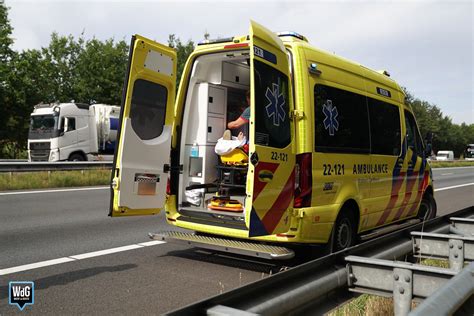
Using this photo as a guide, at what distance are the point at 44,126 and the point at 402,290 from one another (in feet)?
77.2

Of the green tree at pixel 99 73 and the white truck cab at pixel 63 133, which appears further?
the green tree at pixel 99 73

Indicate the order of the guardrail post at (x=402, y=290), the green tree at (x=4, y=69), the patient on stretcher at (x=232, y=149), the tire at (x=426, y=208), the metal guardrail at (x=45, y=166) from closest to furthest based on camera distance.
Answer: the guardrail post at (x=402, y=290) < the patient on stretcher at (x=232, y=149) < the tire at (x=426, y=208) < the metal guardrail at (x=45, y=166) < the green tree at (x=4, y=69)

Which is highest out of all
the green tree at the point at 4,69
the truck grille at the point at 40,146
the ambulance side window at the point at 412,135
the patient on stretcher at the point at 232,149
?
the green tree at the point at 4,69

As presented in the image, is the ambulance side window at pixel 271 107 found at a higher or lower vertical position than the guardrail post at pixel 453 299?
higher

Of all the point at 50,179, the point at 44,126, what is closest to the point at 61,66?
the point at 44,126

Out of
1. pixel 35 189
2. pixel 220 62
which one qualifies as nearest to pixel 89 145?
pixel 35 189

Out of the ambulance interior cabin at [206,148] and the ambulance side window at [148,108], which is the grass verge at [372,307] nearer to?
the ambulance interior cabin at [206,148]

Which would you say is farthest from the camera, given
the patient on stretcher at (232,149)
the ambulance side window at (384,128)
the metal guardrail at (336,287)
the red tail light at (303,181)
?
the ambulance side window at (384,128)

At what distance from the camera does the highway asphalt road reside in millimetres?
4578

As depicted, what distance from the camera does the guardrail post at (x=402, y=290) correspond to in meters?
2.72

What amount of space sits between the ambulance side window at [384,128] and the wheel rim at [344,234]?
1.21 meters

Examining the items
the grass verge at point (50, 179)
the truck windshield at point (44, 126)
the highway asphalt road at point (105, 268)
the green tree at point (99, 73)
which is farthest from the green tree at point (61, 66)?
the highway asphalt road at point (105, 268)

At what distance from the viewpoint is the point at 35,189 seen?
14.3 meters

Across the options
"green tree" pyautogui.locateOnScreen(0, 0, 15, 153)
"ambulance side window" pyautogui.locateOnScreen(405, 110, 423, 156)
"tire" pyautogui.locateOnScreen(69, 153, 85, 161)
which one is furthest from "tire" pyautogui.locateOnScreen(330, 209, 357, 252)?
"green tree" pyautogui.locateOnScreen(0, 0, 15, 153)
